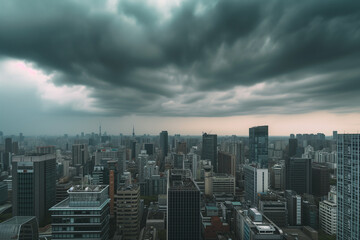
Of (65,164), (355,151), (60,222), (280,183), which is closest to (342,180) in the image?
(355,151)

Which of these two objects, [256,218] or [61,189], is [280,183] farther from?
[61,189]

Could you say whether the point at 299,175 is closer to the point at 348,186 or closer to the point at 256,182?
the point at 256,182

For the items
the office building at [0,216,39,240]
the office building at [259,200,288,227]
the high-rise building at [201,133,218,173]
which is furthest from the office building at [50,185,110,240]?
the high-rise building at [201,133,218,173]

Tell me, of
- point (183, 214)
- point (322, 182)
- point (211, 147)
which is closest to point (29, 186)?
point (183, 214)

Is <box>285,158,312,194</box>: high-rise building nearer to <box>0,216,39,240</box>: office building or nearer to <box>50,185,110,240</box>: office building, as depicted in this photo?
<box>50,185,110,240</box>: office building

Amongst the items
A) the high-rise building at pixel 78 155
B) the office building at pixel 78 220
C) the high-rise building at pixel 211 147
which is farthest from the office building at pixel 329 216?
the high-rise building at pixel 78 155

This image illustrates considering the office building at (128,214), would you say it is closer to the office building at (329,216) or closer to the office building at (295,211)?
the office building at (295,211)
